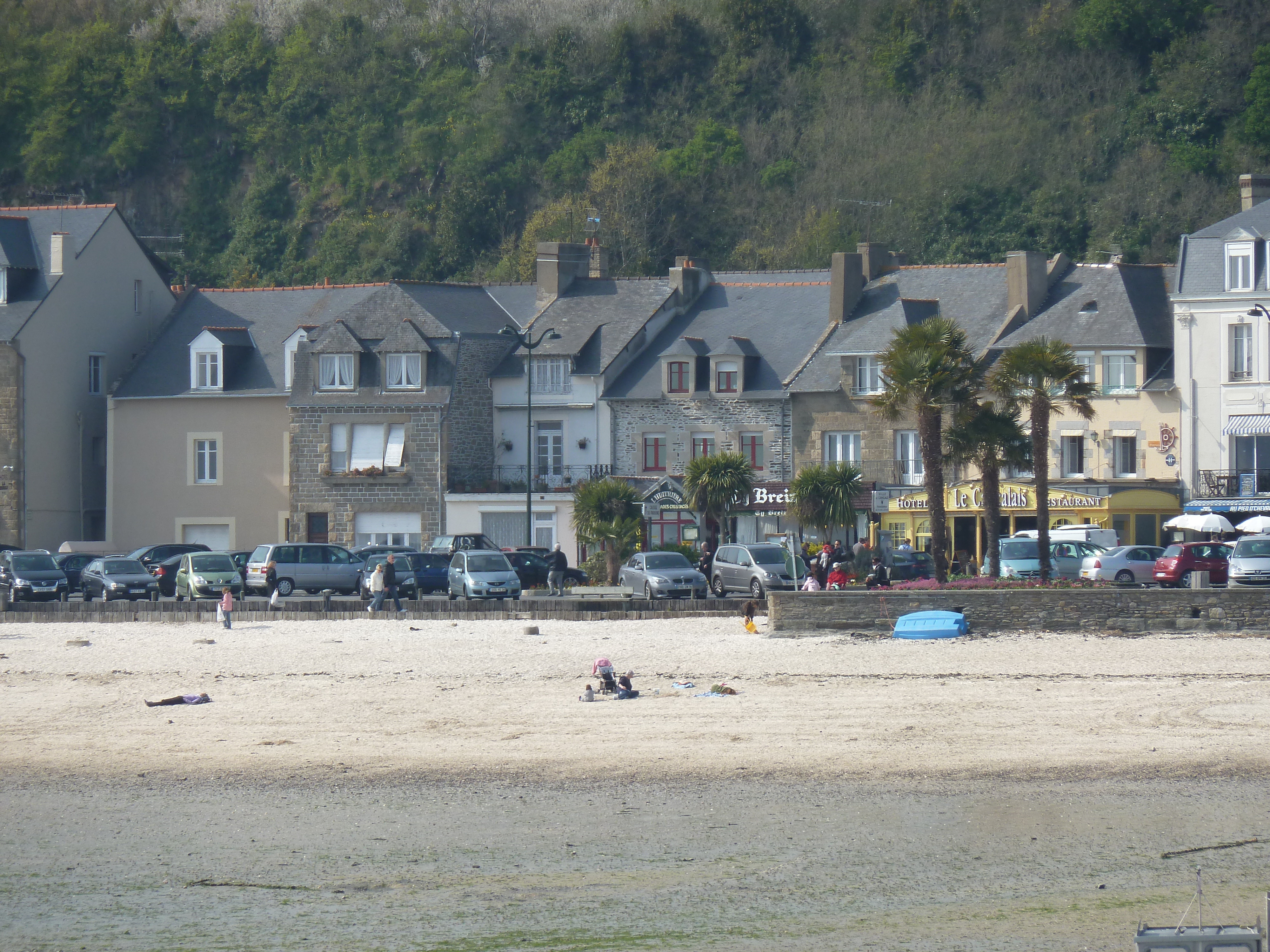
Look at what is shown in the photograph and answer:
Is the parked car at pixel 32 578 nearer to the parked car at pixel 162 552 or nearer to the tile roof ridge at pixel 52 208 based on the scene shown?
the parked car at pixel 162 552

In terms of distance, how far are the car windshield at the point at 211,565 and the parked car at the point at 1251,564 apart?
21454mm

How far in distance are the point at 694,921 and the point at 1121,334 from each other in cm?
3560

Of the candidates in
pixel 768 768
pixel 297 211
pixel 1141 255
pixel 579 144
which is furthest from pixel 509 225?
pixel 768 768

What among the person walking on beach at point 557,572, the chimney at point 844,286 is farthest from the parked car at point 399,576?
the chimney at point 844,286

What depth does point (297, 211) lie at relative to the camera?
84.9 m

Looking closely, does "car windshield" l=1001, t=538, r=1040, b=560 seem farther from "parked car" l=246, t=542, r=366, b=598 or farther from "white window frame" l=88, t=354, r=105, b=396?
"white window frame" l=88, t=354, r=105, b=396

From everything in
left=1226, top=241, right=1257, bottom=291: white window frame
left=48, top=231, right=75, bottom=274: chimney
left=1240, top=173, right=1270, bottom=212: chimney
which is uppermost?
left=1240, top=173, right=1270, bottom=212: chimney

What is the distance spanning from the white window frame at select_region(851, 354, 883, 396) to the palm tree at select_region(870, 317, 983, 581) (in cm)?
1388

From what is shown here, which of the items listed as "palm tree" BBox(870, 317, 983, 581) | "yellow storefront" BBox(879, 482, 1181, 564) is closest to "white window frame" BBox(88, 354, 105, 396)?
"yellow storefront" BBox(879, 482, 1181, 564)

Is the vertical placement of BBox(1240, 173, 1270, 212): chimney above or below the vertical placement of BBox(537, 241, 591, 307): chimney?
above

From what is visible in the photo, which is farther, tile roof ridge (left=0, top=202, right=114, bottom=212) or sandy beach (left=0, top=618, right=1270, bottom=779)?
tile roof ridge (left=0, top=202, right=114, bottom=212)

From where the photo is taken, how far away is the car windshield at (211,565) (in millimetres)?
38719

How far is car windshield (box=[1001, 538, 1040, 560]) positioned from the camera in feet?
125

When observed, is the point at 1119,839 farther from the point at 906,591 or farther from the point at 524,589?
the point at 524,589
